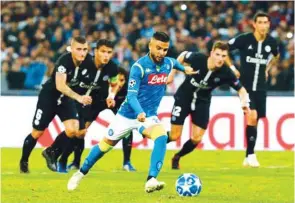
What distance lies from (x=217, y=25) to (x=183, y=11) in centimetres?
117

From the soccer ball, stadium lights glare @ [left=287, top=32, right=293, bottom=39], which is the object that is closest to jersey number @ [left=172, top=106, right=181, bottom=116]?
the soccer ball

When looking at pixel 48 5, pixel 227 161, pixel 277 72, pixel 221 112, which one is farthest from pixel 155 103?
pixel 48 5

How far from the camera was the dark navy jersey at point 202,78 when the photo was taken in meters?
16.3

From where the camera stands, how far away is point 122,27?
86.2ft

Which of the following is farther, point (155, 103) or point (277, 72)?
point (277, 72)

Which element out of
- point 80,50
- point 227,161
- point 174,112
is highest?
point 80,50

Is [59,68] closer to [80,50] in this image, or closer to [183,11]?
[80,50]

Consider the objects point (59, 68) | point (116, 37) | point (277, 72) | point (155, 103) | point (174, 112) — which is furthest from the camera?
point (116, 37)

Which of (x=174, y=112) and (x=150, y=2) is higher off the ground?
(x=150, y=2)

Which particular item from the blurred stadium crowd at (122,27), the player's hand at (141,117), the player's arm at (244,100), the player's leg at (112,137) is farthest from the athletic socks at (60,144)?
the blurred stadium crowd at (122,27)

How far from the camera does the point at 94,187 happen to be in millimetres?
13719

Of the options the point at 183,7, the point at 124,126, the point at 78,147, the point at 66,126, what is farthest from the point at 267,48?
the point at 183,7

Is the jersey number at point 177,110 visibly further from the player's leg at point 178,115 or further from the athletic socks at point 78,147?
the athletic socks at point 78,147

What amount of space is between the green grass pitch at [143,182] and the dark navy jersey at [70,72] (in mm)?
1363
